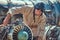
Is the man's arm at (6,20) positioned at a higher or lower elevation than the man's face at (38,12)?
lower

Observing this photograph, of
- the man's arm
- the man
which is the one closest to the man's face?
the man

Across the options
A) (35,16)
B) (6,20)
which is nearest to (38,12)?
(35,16)

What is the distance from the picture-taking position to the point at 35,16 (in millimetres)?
2281

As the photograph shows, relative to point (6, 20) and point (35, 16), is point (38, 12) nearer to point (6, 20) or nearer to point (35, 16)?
point (35, 16)

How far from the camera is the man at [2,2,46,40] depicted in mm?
2232

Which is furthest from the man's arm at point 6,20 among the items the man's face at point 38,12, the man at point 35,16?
the man's face at point 38,12

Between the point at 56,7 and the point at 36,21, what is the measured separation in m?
0.27

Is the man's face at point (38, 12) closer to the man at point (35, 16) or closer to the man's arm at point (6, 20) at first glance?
the man at point (35, 16)

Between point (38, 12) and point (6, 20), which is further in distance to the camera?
point (38, 12)

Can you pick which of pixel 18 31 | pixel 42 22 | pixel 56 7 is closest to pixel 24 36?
pixel 18 31

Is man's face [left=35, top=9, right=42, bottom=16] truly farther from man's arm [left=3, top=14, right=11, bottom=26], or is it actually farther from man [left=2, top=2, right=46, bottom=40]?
man's arm [left=3, top=14, right=11, bottom=26]

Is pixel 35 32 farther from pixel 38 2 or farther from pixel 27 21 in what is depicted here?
pixel 38 2

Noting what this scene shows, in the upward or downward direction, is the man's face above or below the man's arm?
above

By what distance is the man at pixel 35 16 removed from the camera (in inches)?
87.9
